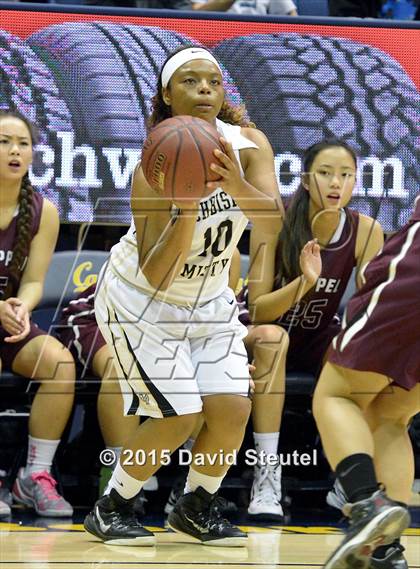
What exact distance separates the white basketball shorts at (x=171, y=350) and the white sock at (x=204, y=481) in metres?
0.31

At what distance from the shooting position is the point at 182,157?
3320 mm

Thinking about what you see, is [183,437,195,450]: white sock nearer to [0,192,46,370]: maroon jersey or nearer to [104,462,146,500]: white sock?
[0,192,46,370]: maroon jersey

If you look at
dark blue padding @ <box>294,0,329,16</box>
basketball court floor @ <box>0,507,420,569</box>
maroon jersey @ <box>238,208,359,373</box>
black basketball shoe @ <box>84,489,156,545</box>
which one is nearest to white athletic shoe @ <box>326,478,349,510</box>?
basketball court floor @ <box>0,507,420,569</box>

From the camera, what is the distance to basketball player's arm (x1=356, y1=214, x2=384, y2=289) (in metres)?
5.12

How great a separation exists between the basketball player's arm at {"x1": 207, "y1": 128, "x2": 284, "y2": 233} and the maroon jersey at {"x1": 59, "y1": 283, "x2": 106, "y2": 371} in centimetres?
145

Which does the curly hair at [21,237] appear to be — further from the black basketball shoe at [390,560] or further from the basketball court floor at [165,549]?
the black basketball shoe at [390,560]

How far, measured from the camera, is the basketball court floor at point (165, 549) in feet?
11.6

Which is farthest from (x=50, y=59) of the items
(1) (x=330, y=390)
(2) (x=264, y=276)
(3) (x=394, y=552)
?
(3) (x=394, y=552)

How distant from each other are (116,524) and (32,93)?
2161 mm

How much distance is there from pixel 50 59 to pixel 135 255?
173 centimetres

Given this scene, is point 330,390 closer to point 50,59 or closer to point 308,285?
point 308,285

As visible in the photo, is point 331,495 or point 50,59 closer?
point 331,495

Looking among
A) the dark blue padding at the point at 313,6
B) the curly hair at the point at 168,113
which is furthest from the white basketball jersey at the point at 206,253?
the dark blue padding at the point at 313,6

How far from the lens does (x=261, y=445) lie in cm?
475
